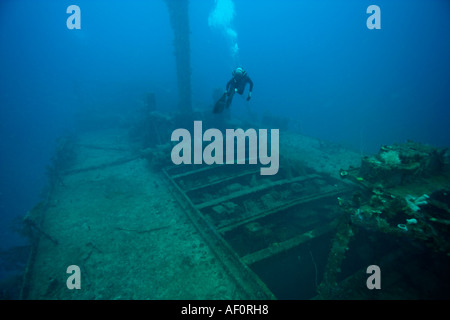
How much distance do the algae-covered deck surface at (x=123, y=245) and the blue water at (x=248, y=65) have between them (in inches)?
661

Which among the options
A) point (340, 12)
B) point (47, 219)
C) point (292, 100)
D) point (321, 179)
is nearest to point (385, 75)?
point (340, 12)

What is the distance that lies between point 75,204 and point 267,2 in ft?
406

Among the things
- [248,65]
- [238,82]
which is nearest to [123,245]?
[238,82]

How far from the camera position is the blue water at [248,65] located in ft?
105

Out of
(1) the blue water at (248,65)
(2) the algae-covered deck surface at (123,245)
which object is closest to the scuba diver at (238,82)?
(2) the algae-covered deck surface at (123,245)

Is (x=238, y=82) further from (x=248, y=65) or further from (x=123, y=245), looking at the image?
(x=248, y=65)

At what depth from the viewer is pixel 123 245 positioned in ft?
13.3

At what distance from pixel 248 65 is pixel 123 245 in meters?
85.8

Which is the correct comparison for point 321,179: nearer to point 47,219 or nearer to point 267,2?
point 47,219

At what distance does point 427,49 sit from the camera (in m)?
92.6

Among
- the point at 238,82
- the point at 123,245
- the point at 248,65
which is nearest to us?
the point at 123,245

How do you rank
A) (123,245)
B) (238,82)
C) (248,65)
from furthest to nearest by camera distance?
(248,65) < (238,82) < (123,245)

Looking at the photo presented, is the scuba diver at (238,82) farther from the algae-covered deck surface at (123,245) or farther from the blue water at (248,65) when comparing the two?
the blue water at (248,65)

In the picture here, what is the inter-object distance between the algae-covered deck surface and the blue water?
16783mm
